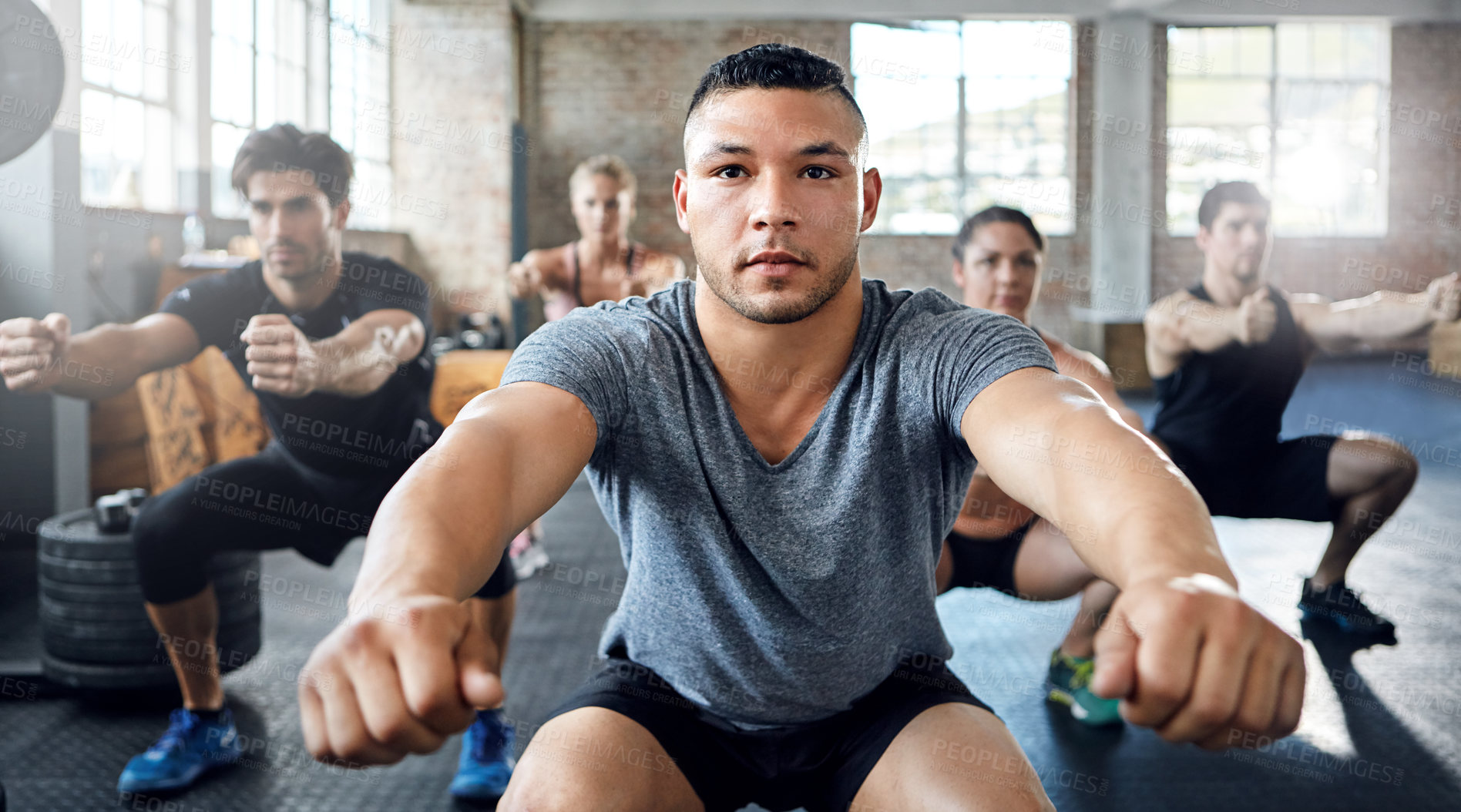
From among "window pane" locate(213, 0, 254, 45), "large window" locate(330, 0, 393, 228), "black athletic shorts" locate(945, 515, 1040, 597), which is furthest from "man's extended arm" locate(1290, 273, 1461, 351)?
"large window" locate(330, 0, 393, 228)

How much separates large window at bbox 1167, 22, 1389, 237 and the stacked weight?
30.2ft

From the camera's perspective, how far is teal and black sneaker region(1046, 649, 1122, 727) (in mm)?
2219

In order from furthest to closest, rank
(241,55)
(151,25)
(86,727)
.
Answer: (241,55) → (151,25) → (86,727)

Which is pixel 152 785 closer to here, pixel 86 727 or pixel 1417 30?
pixel 86 727

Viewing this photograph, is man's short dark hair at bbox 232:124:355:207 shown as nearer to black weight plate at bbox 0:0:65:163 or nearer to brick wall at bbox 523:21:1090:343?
black weight plate at bbox 0:0:65:163

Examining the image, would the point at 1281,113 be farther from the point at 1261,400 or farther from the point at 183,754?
the point at 183,754

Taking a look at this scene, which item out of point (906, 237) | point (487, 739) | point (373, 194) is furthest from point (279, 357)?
point (906, 237)

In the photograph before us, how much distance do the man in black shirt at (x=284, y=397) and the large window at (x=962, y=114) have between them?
727 cm

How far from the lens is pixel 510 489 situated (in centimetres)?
96

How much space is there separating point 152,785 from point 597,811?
133 centimetres

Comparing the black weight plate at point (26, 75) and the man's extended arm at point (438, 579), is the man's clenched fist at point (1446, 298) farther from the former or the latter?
the black weight plate at point (26, 75)

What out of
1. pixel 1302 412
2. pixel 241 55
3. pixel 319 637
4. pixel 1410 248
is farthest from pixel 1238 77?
pixel 319 637

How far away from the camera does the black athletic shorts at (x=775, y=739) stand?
1188mm

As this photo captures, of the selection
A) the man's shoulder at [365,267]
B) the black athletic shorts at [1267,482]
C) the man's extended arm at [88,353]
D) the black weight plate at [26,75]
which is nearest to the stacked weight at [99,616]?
the man's extended arm at [88,353]
